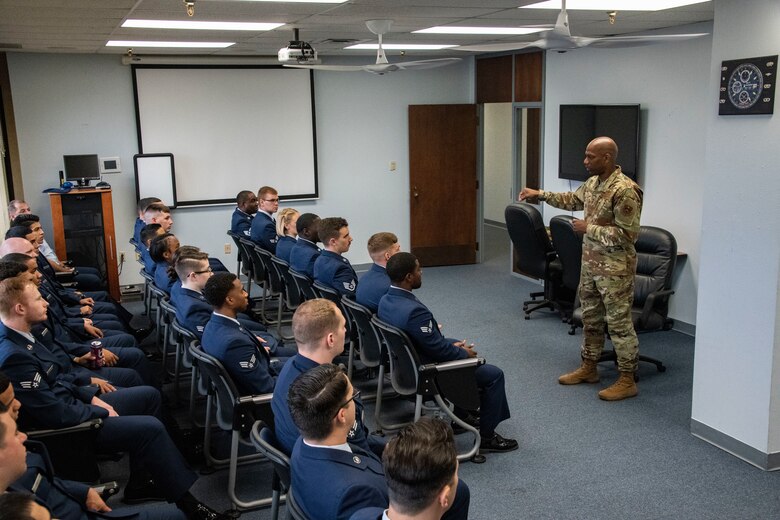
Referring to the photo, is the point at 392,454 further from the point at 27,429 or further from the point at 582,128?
the point at 582,128

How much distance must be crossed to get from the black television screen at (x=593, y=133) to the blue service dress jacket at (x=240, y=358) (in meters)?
4.52

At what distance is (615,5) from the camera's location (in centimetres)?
490

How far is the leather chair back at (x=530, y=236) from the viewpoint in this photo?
6.43 m

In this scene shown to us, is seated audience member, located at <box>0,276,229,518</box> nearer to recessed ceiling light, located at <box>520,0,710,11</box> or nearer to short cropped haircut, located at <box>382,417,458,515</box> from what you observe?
short cropped haircut, located at <box>382,417,458,515</box>

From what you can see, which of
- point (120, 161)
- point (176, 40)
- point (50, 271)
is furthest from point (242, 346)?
point (120, 161)

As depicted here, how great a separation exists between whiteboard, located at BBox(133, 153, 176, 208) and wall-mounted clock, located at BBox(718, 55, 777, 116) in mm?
6210

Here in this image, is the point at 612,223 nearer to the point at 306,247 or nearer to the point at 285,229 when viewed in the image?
the point at 306,247

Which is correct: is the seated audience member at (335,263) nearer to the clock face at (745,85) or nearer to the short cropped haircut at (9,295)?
the short cropped haircut at (9,295)

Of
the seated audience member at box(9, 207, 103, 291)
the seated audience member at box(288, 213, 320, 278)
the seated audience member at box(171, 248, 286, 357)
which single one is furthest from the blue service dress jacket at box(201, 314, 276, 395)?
the seated audience member at box(9, 207, 103, 291)

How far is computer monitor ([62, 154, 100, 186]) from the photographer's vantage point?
7.71 meters

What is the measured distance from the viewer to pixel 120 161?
8.16 metres

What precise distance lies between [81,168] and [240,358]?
5.33 m

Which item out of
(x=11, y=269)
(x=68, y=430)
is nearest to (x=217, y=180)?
(x=11, y=269)

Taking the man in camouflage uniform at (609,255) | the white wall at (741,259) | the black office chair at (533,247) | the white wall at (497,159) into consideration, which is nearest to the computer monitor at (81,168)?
the black office chair at (533,247)
